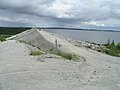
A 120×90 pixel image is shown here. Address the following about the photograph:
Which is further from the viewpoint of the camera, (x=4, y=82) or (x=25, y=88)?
(x=4, y=82)

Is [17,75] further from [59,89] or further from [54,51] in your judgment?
[54,51]

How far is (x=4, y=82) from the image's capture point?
11.5 metres

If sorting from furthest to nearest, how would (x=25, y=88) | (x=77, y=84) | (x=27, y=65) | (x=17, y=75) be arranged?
(x=27, y=65)
(x=17, y=75)
(x=77, y=84)
(x=25, y=88)

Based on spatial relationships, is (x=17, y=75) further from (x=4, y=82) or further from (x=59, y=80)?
(x=59, y=80)

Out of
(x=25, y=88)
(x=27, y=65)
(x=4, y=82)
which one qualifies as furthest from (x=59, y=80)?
(x=27, y=65)

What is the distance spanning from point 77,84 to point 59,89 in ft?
4.22

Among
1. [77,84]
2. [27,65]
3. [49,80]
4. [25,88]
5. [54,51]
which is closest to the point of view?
[25,88]

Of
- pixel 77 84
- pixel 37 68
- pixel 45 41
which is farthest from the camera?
pixel 45 41

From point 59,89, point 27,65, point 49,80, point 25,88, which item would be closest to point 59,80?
point 49,80

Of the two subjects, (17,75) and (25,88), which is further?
(17,75)

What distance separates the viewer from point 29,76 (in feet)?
41.7

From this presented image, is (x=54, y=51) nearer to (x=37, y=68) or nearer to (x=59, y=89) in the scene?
(x=37, y=68)

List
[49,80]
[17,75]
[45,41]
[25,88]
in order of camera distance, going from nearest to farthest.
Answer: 1. [25,88]
2. [49,80]
3. [17,75]
4. [45,41]

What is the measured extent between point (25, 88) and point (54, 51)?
527 inches
